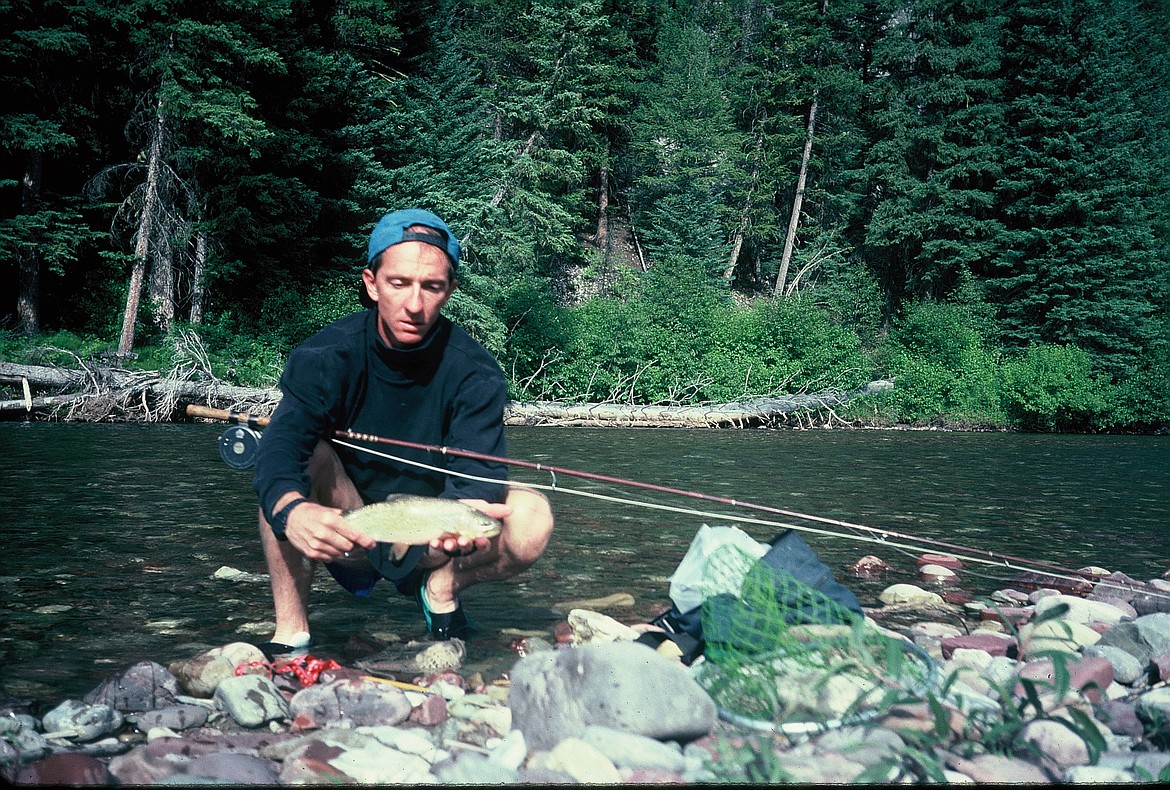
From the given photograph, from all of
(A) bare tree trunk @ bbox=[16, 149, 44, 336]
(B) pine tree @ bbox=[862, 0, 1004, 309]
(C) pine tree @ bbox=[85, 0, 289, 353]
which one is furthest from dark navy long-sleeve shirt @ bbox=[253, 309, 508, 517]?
(B) pine tree @ bbox=[862, 0, 1004, 309]

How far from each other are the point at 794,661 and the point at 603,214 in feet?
133

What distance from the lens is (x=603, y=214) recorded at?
139ft

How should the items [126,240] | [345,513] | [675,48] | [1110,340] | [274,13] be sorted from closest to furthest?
[345,513]
[274,13]
[126,240]
[1110,340]
[675,48]

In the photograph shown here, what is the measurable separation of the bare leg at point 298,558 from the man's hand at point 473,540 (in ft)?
2.04

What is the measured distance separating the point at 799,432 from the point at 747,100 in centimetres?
2728

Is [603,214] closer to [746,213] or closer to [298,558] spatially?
[746,213]

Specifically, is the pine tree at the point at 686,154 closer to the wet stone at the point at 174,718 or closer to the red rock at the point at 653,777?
the wet stone at the point at 174,718

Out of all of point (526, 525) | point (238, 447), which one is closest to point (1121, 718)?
point (526, 525)

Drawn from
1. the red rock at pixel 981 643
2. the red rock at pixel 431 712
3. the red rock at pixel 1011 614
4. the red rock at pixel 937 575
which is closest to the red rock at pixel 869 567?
the red rock at pixel 937 575

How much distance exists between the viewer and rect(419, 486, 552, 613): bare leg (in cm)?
389

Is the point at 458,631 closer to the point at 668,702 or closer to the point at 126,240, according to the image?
the point at 668,702

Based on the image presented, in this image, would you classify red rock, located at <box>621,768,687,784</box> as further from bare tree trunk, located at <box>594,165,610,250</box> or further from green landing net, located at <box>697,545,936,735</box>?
bare tree trunk, located at <box>594,165,610,250</box>

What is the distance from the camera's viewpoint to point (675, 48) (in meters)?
43.6

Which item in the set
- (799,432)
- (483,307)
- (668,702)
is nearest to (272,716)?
(668,702)
